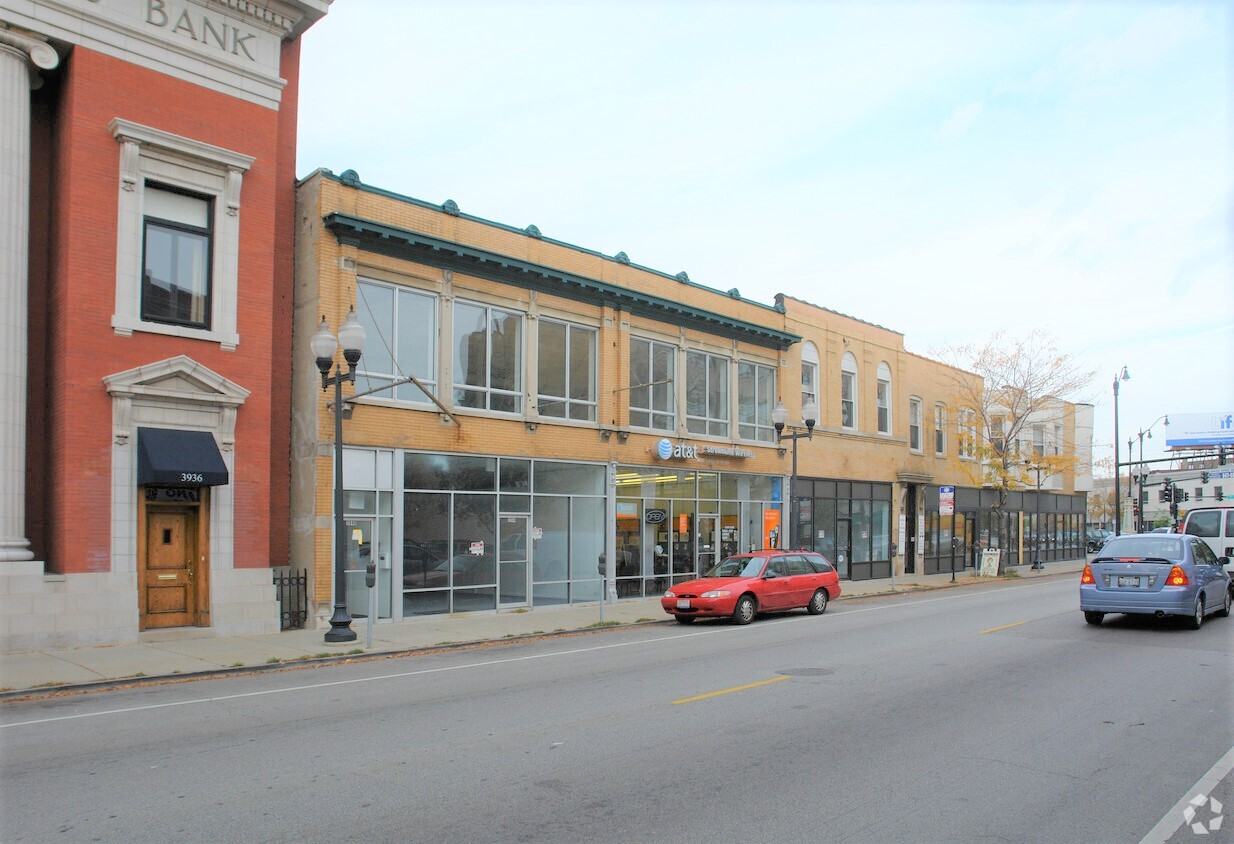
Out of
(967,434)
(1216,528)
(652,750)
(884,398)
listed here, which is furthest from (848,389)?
(652,750)

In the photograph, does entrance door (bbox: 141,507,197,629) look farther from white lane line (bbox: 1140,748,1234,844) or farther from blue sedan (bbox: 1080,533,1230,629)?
blue sedan (bbox: 1080,533,1230,629)

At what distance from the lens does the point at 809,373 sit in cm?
3203

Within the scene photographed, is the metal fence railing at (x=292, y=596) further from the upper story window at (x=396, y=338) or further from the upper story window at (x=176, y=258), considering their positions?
the upper story window at (x=176, y=258)

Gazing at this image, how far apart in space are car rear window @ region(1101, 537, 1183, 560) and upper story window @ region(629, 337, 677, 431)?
39.2 feet

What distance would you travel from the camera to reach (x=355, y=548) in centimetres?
1855

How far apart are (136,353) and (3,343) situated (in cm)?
192

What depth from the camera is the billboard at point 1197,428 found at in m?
74.3

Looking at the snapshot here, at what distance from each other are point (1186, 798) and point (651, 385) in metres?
19.5

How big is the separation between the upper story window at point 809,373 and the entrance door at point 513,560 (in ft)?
44.1

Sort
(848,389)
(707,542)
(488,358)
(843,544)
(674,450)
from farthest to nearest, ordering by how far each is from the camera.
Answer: (848,389)
(843,544)
(707,542)
(674,450)
(488,358)

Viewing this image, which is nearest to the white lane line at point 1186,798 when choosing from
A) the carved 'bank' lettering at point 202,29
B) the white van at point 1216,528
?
the white van at point 1216,528

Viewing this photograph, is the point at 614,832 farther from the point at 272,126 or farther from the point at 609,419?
the point at 609,419

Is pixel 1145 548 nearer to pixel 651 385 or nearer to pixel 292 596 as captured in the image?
pixel 651 385

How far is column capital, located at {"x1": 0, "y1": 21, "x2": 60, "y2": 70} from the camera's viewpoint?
14922mm
